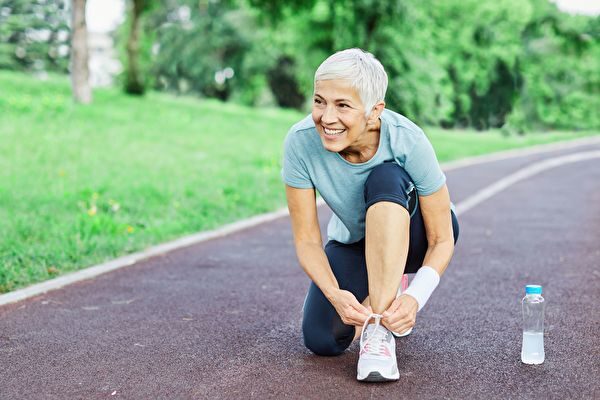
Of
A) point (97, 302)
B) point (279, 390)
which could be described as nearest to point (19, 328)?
point (97, 302)

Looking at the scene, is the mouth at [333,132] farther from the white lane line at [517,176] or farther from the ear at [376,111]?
the white lane line at [517,176]

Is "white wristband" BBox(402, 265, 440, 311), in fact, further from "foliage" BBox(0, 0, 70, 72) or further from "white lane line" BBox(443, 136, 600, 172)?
"foliage" BBox(0, 0, 70, 72)

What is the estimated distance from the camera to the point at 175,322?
16.0 feet

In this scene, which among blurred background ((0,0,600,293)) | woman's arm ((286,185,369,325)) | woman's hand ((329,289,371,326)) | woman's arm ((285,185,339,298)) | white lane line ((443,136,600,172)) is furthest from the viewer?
white lane line ((443,136,600,172))

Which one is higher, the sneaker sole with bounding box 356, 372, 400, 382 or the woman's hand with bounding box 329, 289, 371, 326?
the woman's hand with bounding box 329, 289, 371, 326

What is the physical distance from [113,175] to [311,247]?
786 centimetres

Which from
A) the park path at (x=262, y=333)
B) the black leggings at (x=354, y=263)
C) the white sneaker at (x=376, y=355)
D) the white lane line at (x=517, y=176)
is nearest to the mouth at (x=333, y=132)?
the black leggings at (x=354, y=263)

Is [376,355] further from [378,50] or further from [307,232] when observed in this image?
[378,50]

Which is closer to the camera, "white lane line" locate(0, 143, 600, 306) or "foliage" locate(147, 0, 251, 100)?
"white lane line" locate(0, 143, 600, 306)

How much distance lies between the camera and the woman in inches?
142

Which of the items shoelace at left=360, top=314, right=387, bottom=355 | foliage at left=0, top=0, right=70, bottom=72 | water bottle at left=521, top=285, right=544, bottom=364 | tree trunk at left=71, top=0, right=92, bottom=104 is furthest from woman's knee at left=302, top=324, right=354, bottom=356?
foliage at left=0, top=0, right=70, bottom=72

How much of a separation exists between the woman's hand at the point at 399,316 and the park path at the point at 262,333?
0.87 ft

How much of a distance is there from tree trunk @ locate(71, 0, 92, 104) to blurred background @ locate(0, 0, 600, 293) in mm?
34

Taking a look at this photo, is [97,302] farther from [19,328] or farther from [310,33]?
[310,33]
